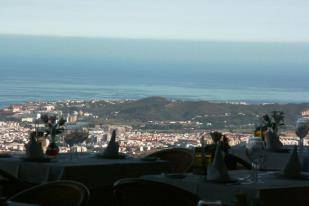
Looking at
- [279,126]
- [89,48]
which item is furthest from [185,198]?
[89,48]

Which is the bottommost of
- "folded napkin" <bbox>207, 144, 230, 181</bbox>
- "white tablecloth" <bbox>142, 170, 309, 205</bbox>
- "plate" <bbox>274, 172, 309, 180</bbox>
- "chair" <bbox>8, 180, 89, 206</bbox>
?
"chair" <bbox>8, 180, 89, 206</bbox>

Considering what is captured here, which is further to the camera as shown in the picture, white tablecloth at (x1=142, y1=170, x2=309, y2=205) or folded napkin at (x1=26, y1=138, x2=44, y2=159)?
folded napkin at (x1=26, y1=138, x2=44, y2=159)

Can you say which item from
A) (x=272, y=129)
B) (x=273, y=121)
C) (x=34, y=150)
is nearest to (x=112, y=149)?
(x=34, y=150)

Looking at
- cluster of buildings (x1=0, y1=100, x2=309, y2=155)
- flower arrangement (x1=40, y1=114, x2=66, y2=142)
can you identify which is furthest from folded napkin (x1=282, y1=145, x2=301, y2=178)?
cluster of buildings (x1=0, y1=100, x2=309, y2=155)

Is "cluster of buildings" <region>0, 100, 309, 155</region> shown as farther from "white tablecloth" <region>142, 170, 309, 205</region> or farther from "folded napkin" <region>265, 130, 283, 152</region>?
"white tablecloth" <region>142, 170, 309, 205</region>

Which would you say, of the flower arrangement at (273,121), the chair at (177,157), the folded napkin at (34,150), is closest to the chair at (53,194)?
the folded napkin at (34,150)
